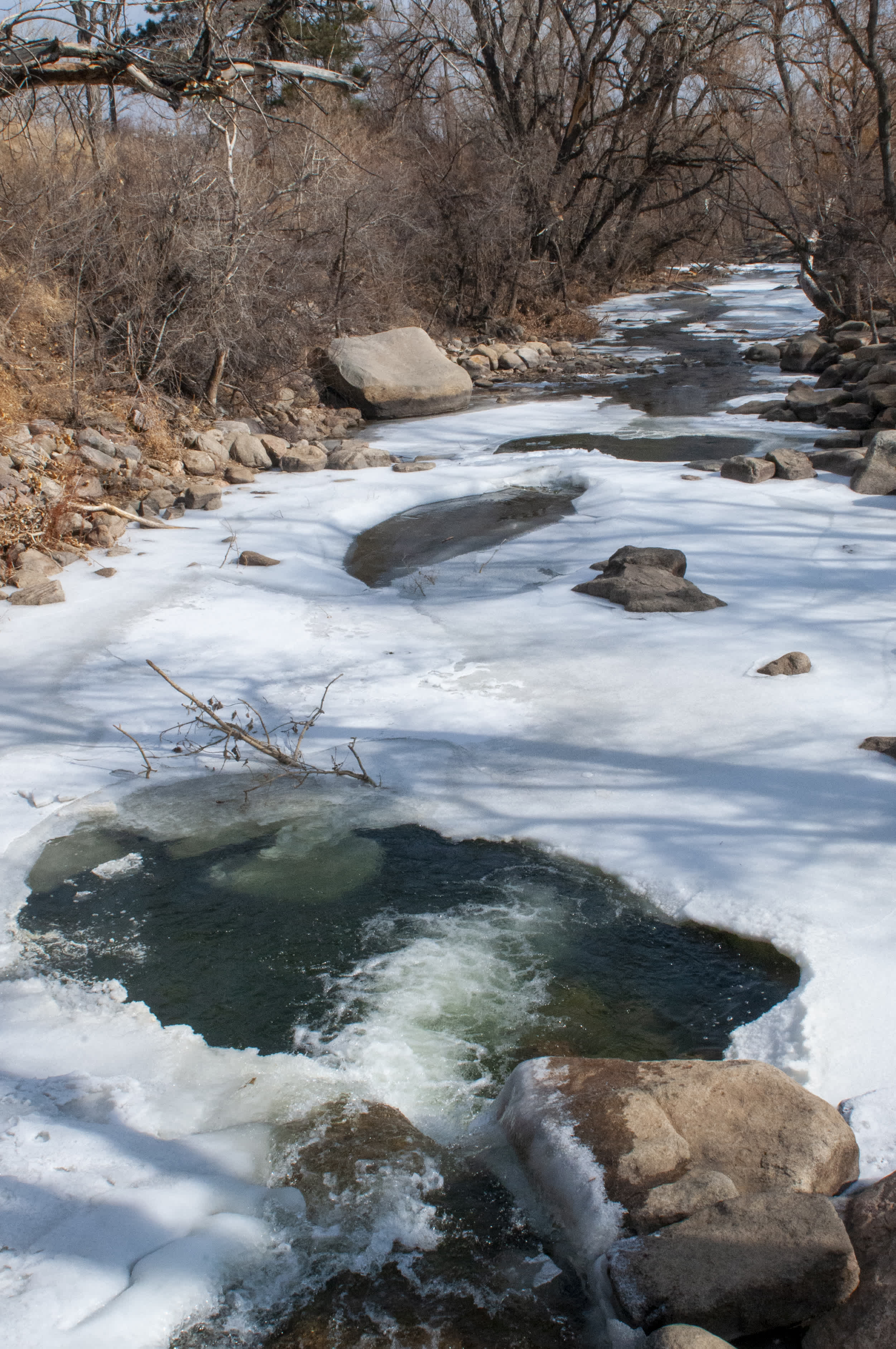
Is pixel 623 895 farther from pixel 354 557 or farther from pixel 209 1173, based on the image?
pixel 354 557

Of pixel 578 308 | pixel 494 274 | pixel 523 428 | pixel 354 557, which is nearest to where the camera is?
pixel 354 557

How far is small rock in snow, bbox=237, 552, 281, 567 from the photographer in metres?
7.53

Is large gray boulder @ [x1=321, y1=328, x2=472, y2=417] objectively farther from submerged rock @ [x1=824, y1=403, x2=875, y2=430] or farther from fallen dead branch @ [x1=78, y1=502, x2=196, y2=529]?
fallen dead branch @ [x1=78, y1=502, x2=196, y2=529]

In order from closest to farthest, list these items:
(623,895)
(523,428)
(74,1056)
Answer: (74,1056) → (623,895) → (523,428)

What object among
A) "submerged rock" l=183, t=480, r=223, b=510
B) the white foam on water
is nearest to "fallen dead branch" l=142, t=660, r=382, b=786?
the white foam on water

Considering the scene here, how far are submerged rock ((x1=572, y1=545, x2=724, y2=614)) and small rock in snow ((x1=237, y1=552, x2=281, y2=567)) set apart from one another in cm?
239

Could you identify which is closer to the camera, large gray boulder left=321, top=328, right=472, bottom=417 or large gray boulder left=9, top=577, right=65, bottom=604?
large gray boulder left=9, top=577, right=65, bottom=604

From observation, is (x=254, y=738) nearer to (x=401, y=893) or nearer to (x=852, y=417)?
(x=401, y=893)

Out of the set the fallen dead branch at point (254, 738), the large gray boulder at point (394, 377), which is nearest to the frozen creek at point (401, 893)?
the fallen dead branch at point (254, 738)

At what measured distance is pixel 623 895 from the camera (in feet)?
12.5

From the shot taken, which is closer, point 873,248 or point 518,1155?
point 518,1155

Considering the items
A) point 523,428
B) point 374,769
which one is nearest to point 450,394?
point 523,428

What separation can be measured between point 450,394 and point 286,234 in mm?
3161

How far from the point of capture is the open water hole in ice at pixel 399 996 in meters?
2.28
